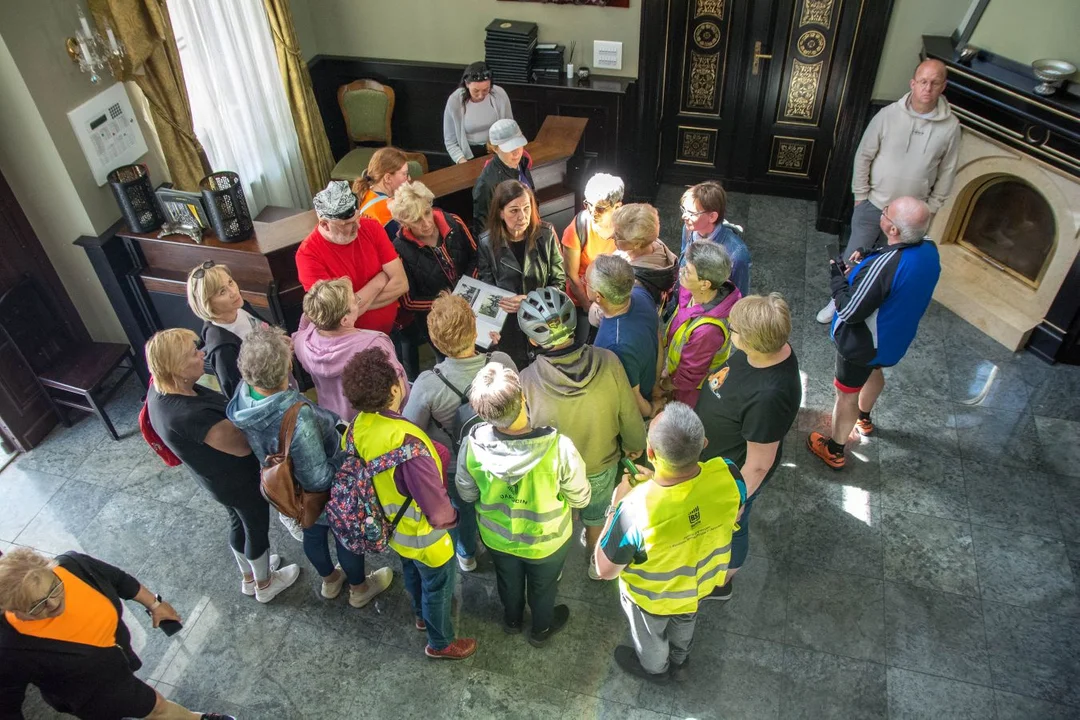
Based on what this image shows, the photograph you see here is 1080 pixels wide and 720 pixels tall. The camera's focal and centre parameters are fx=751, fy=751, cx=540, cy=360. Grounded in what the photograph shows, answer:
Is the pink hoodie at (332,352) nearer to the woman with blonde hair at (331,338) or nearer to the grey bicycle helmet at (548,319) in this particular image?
the woman with blonde hair at (331,338)

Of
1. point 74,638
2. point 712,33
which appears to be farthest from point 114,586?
point 712,33

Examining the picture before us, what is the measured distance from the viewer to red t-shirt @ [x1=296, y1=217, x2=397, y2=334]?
341cm

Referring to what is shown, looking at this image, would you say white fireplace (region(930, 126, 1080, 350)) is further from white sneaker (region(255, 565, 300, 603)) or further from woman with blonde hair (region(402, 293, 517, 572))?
white sneaker (region(255, 565, 300, 603))

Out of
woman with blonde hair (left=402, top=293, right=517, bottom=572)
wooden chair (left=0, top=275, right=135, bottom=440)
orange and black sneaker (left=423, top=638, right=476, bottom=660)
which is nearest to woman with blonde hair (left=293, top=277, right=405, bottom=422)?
woman with blonde hair (left=402, top=293, right=517, bottom=572)

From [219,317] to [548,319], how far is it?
1.42 m

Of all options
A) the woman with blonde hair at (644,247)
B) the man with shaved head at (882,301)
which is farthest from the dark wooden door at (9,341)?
the man with shaved head at (882,301)

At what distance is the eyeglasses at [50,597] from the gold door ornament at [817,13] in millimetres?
5625

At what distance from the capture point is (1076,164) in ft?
13.8

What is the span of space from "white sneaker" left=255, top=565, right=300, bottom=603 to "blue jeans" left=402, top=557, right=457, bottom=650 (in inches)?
28.3

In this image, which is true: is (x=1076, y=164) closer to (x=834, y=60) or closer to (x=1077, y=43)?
(x=1077, y=43)

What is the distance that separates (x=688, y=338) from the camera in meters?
3.07

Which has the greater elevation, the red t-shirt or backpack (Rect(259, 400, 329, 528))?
the red t-shirt

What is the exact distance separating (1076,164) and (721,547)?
342 centimetres

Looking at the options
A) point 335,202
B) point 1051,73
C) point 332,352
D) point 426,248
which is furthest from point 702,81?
point 332,352
